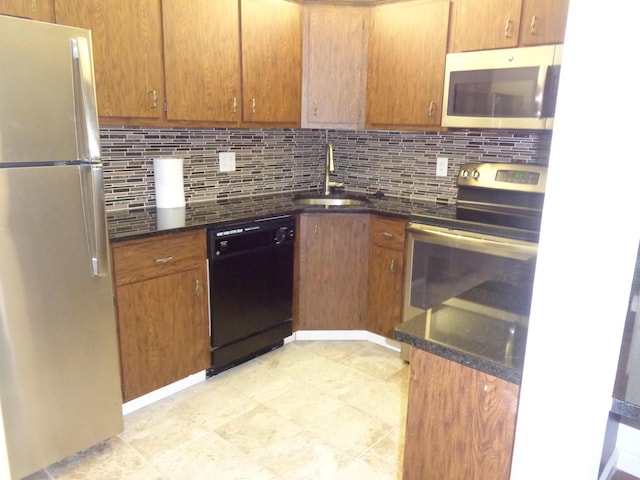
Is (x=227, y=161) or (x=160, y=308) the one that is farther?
(x=227, y=161)

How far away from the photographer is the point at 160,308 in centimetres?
229

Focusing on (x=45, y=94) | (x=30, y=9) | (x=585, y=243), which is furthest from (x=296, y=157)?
(x=585, y=243)

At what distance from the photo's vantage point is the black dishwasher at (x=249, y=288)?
2510mm

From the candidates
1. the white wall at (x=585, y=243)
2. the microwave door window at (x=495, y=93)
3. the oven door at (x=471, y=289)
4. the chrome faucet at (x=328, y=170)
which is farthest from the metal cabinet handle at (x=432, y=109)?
the white wall at (x=585, y=243)

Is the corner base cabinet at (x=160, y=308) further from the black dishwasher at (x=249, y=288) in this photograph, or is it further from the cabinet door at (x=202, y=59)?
the cabinet door at (x=202, y=59)

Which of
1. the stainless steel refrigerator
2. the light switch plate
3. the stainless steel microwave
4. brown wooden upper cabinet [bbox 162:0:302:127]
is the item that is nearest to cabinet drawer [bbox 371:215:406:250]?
the stainless steel microwave

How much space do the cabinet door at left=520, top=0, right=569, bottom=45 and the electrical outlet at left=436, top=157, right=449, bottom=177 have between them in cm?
88

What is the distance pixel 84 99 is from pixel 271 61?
1393 mm

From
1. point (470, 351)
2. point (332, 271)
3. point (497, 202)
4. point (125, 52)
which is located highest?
point (125, 52)

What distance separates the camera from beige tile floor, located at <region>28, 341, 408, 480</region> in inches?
77.4

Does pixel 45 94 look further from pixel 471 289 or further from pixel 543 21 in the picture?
pixel 543 21

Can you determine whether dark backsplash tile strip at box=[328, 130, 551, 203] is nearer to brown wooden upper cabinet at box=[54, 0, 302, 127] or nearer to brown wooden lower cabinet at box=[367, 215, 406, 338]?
brown wooden lower cabinet at box=[367, 215, 406, 338]

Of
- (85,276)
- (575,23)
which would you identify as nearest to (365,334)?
(85,276)

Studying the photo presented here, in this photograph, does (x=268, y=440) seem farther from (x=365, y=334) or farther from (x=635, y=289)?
(x=635, y=289)
